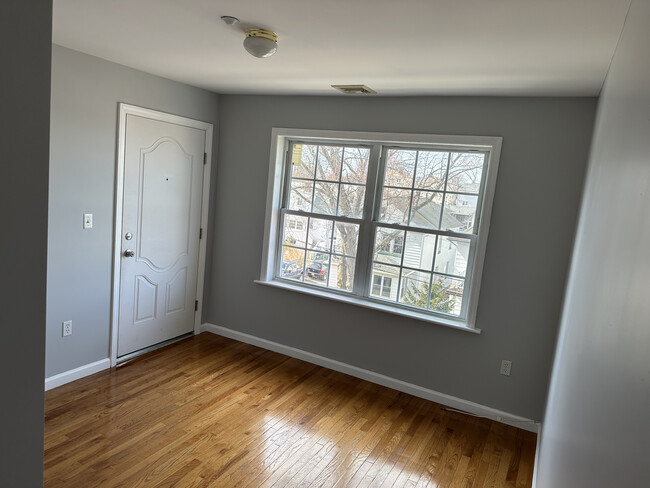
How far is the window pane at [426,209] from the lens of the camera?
3.36m

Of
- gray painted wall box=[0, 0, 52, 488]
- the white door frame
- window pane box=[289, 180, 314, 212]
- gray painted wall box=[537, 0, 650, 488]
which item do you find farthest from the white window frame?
gray painted wall box=[0, 0, 52, 488]

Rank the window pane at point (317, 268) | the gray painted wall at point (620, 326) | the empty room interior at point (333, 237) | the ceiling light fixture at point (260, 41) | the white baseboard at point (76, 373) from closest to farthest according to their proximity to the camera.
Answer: the gray painted wall at point (620, 326)
the empty room interior at point (333, 237)
the ceiling light fixture at point (260, 41)
the white baseboard at point (76, 373)
the window pane at point (317, 268)

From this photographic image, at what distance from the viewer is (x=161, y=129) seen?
11.8ft

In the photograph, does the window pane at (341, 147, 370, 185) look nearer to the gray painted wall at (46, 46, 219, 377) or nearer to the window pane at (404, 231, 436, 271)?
the window pane at (404, 231, 436, 271)

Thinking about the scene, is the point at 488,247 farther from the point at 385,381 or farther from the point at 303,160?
the point at 303,160

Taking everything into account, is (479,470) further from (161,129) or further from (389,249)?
(161,129)

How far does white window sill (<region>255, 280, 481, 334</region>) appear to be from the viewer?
10.7 ft

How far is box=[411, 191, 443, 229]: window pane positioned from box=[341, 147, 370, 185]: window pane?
48 cm

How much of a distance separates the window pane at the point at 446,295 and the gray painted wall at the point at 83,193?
2.55 m

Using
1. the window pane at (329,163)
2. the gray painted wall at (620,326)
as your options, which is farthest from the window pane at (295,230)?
the gray painted wall at (620,326)

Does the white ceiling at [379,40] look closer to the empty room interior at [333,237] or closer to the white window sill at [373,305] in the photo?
the empty room interior at [333,237]

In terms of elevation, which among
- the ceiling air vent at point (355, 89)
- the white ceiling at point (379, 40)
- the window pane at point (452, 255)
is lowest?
the window pane at point (452, 255)

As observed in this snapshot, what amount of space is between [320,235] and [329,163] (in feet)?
2.09

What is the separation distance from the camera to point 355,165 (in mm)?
3650
